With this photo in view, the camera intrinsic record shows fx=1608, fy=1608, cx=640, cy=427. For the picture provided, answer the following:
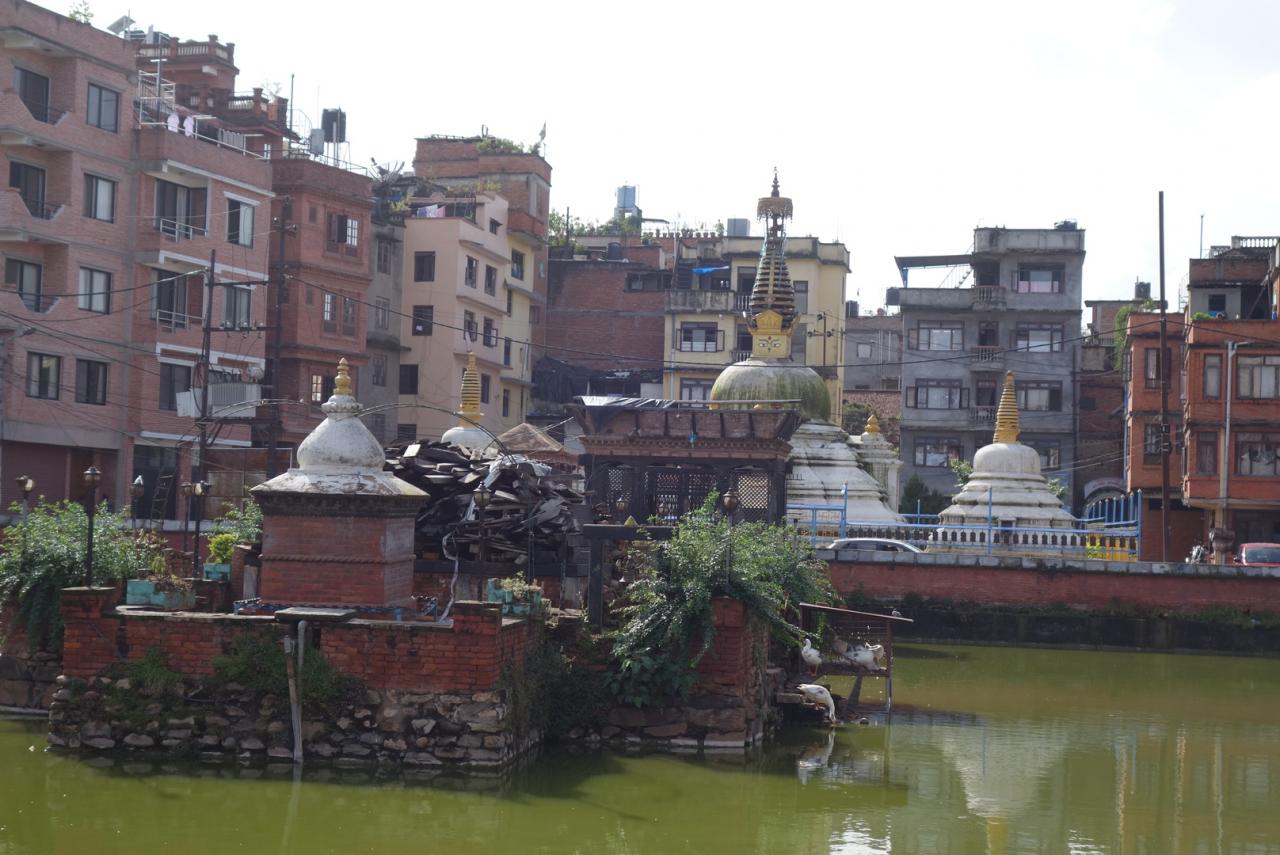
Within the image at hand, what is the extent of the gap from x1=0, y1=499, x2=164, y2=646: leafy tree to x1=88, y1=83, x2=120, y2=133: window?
25.5m

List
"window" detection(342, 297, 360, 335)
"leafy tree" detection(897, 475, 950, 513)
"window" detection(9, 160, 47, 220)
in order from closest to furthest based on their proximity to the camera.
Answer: "window" detection(9, 160, 47, 220)
"window" detection(342, 297, 360, 335)
"leafy tree" detection(897, 475, 950, 513)

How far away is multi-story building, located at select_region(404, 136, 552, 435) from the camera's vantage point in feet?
215

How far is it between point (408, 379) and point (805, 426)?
22084 mm

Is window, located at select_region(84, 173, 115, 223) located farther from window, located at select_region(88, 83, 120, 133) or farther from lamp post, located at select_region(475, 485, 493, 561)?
lamp post, located at select_region(475, 485, 493, 561)

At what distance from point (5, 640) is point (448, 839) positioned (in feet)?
27.1

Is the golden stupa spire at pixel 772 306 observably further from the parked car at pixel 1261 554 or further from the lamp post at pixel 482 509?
the lamp post at pixel 482 509

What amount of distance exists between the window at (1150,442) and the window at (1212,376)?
625 cm

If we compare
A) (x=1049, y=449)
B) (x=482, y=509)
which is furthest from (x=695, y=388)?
(x=482, y=509)

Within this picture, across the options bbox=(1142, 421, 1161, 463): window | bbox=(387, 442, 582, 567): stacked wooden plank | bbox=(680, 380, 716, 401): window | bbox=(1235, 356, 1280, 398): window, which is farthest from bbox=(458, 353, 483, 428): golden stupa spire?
bbox=(680, 380, 716, 401): window

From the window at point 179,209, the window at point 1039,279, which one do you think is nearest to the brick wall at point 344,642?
the window at point 179,209

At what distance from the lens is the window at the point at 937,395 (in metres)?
69.6

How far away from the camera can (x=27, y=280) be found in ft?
138

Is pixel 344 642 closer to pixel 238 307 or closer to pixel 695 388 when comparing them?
pixel 238 307

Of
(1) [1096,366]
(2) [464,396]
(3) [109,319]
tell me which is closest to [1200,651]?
(2) [464,396]
